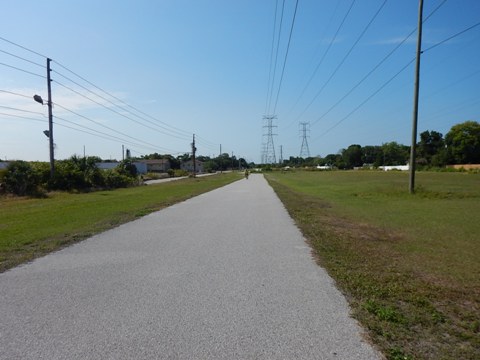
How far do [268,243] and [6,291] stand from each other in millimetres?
5797

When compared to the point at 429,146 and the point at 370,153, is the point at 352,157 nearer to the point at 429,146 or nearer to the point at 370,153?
Result: the point at 370,153

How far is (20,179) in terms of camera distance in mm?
31781

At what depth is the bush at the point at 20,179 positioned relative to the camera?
31422 mm

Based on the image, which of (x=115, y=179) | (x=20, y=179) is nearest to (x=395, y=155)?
(x=115, y=179)

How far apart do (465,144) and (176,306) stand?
123 m

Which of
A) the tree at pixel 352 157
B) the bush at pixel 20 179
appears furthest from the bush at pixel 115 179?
the tree at pixel 352 157

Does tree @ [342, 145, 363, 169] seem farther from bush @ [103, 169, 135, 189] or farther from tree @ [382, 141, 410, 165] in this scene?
bush @ [103, 169, 135, 189]

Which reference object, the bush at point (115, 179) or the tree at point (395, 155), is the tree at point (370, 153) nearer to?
the tree at point (395, 155)

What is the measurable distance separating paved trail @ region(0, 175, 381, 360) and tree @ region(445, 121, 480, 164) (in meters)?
119

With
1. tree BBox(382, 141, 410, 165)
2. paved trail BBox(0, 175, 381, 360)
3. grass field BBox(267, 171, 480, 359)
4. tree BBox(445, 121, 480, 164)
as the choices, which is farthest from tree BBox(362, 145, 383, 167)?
paved trail BBox(0, 175, 381, 360)

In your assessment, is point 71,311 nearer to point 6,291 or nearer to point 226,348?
point 6,291

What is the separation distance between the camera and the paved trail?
3.96 metres

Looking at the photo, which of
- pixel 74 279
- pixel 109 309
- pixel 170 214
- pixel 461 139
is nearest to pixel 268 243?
pixel 74 279

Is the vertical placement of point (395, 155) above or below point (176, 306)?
above
